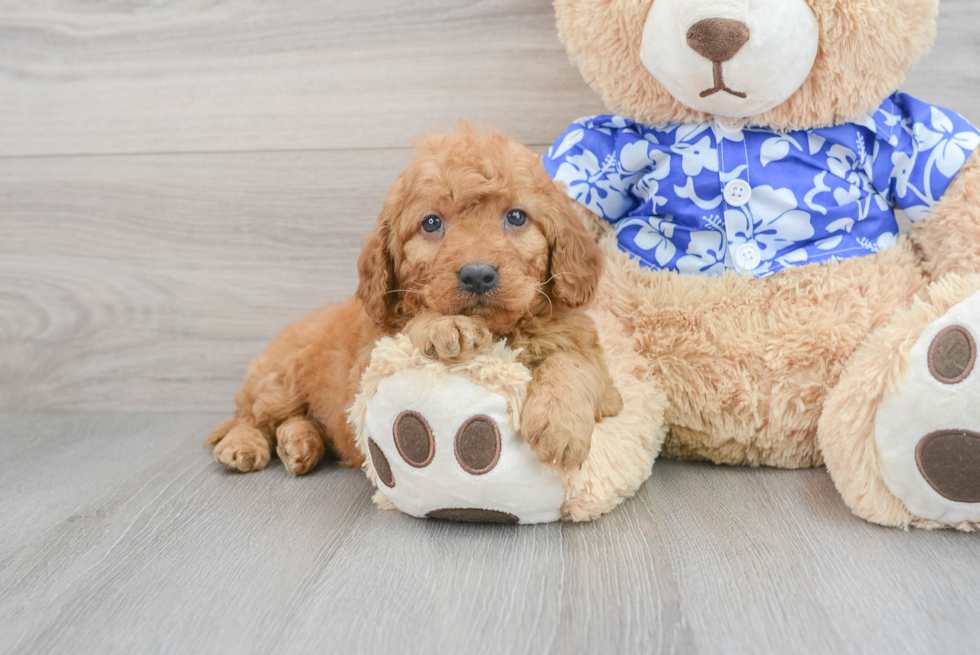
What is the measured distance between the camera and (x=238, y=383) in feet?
6.68

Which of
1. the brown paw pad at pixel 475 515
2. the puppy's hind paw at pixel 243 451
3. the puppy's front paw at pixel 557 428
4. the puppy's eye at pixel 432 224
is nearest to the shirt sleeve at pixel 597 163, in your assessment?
the puppy's eye at pixel 432 224

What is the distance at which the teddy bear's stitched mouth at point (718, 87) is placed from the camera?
4.18ft

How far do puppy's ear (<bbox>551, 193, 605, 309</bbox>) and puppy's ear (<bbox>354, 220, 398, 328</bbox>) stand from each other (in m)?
0.27

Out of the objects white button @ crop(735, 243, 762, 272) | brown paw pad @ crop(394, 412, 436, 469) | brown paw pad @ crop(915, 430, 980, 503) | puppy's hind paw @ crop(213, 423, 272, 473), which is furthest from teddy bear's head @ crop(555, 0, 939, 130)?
puppy's hind paw @ crop(213, 423, 272, 473)

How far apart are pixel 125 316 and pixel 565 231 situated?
136cm

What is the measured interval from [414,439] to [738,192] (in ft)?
2.42

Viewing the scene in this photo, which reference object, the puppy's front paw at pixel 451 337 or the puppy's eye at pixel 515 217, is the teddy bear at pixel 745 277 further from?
the puppy's eye at pixel 515 217

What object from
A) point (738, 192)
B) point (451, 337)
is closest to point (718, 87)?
point (738, 192)

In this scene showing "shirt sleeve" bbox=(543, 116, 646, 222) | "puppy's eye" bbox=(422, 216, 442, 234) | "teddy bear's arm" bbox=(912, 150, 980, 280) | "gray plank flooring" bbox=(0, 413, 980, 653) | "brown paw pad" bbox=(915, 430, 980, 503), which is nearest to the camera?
"gray plank flooring" bbox=(0, 413, 980, 653)

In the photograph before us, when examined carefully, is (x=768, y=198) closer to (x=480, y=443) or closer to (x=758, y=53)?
Result: (x=758, y=53)

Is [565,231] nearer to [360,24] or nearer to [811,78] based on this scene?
[811,78]

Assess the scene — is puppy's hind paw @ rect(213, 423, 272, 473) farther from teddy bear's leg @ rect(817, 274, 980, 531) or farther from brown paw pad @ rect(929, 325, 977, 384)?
brown paw pad @ rect(929, 325, 977, 384)

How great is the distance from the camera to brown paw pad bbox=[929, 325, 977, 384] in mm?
1078

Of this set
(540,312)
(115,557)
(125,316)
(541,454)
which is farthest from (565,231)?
(125,316)
